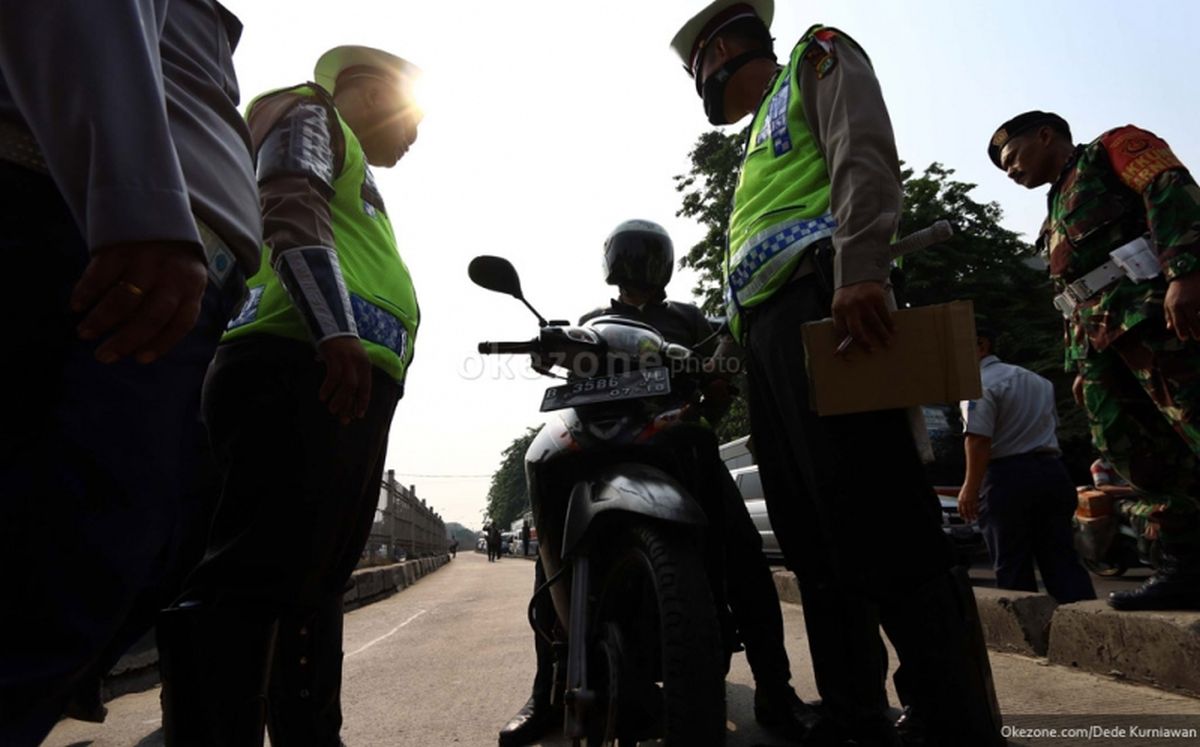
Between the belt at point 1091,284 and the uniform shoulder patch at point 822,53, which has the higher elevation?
the uniform shoulder patch at point 822,53

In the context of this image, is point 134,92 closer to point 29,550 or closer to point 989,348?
point 29,550

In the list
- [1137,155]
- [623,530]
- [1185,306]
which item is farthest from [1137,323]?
[623,530]

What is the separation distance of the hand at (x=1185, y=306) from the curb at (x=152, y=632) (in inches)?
110

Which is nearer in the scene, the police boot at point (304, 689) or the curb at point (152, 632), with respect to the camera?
the police boot at point (304, 689)

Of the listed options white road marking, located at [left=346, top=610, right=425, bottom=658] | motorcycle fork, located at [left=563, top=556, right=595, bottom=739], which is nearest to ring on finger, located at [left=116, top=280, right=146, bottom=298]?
motorcycle fork, located at [left=563, top=556, right=595, bottom=739]

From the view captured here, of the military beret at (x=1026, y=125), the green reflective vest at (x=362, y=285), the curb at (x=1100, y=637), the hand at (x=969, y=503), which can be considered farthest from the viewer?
the hand at (x=969, y=503)

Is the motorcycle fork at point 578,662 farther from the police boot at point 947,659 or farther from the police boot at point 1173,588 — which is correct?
the police boot at point 1173,588

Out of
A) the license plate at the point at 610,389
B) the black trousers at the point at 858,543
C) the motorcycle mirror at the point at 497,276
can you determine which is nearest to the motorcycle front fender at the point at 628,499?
the license plate at the point at 610,389

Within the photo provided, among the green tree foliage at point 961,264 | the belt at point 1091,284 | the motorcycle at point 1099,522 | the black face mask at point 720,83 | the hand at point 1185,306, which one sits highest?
the green tree foliage at point 961,264

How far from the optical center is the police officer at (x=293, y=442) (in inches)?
62.2

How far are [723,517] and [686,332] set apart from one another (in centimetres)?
90

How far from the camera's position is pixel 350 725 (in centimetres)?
282

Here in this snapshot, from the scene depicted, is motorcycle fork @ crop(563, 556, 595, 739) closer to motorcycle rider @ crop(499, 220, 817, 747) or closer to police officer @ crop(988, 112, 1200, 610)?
motorcycle rider @ crop(499, 220, 817, 747)

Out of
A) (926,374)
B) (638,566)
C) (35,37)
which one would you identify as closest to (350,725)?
(638,566)
